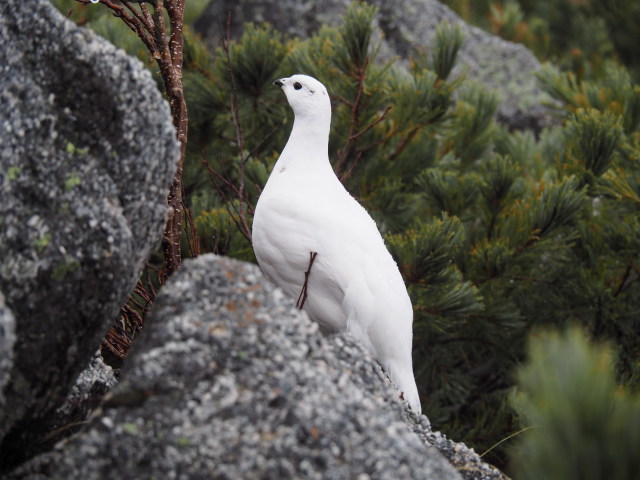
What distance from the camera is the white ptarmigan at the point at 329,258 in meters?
1.59

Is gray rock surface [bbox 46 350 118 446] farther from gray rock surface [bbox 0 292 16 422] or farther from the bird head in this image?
the bird head

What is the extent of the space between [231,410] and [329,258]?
2.05 ft

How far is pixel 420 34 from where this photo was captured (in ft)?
12.7

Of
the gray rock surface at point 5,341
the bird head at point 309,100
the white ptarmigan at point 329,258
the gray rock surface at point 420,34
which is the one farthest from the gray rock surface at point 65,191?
the gray rock surface at point 420,34

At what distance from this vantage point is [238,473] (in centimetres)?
98

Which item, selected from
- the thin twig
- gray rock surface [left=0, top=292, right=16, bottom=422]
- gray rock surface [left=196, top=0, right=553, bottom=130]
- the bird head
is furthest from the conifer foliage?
gray rock surface [left=0, top=292, right=16, bottom=422]

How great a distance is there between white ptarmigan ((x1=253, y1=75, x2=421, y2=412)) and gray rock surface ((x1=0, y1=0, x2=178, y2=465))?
1.43 ft

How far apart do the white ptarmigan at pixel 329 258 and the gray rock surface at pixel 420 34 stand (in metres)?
1.99

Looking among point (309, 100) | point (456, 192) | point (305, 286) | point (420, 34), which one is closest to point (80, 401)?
point (305, 286)

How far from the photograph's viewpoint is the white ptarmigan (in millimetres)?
1592

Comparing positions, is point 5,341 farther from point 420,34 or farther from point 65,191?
point 420,34

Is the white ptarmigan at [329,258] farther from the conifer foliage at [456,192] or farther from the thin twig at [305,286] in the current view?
the conifer foliage at [456,192]

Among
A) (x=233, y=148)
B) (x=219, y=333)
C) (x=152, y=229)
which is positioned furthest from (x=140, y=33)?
(x=233, y=148)

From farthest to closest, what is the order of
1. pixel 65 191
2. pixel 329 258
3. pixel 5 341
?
pixel 329 258 → pixel 65 191 → pixel 5 341
